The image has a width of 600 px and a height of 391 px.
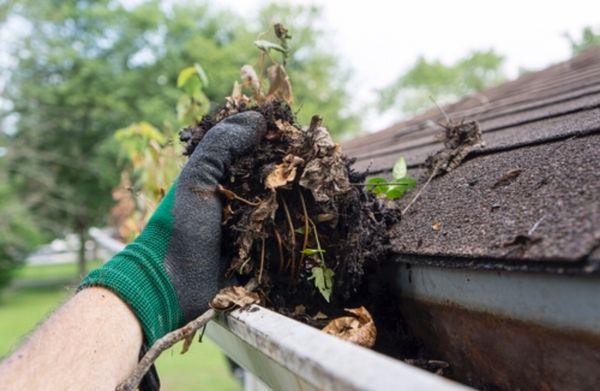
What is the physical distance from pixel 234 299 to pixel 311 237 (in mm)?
214

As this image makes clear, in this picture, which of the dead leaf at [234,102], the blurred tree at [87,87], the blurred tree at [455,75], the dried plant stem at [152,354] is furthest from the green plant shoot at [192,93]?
the blurred tree at [455,75]

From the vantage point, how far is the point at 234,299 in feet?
3.52

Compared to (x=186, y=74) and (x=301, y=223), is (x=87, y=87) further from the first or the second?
(x=301, y=223)

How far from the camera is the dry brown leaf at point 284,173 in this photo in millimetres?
1064

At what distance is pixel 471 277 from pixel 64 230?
1861 cm

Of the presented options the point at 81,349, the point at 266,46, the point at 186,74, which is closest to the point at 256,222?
the point at 81,349

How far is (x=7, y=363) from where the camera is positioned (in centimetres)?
90

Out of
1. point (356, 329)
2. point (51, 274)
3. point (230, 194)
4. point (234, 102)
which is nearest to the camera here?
point (356, 329)

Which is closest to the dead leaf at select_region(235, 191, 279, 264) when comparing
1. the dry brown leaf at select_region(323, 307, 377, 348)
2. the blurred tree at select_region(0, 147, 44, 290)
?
the dry brown leaf at select_region(323, 307, 377, 348)

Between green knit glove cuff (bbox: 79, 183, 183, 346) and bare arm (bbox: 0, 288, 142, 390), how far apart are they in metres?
0.02

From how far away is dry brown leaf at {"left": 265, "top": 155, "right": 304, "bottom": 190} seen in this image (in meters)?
1.06

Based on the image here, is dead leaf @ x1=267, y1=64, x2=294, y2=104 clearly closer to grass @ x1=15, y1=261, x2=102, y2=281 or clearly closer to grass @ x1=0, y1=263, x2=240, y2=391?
grass @ x1=0, y1=263, x2=240, y2=391

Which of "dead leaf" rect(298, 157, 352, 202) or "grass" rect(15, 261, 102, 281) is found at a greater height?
"dead leaf" rect(298, 157, 352, 202)

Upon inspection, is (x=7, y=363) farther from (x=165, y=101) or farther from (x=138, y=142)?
(x=165, y=101)
